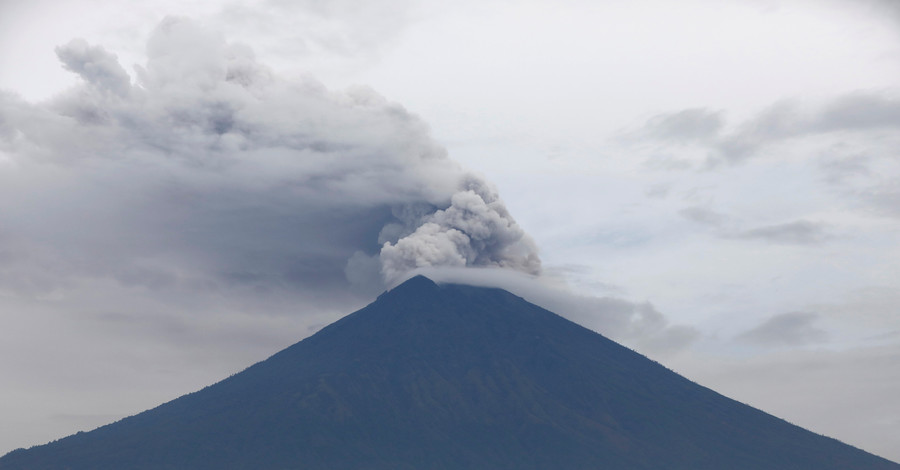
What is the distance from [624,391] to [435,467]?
1623 inches

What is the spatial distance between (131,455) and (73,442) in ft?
63.1

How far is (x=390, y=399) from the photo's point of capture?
531 ft

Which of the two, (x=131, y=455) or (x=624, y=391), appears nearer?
(x=131, y=455)

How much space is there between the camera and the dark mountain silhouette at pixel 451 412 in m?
147

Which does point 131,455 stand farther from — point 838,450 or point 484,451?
point 838,450

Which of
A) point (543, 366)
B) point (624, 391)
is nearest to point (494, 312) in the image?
point (543, 366)

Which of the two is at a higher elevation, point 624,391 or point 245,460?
point 624,391

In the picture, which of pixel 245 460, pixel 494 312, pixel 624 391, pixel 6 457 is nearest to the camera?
pixel 245 460

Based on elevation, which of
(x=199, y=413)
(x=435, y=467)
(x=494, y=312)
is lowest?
(x=435, y=467)

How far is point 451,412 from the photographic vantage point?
16000 cm

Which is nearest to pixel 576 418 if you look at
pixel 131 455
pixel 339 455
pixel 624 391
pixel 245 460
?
pixel 624 391

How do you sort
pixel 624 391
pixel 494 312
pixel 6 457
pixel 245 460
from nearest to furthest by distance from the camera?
1. pixel 245 460
2. pixel 6 457
3. pixel 624 391
4. pixel 494 312

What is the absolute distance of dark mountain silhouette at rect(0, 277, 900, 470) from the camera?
483ft

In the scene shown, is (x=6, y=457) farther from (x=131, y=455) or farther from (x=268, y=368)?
(x=268, y=368)
